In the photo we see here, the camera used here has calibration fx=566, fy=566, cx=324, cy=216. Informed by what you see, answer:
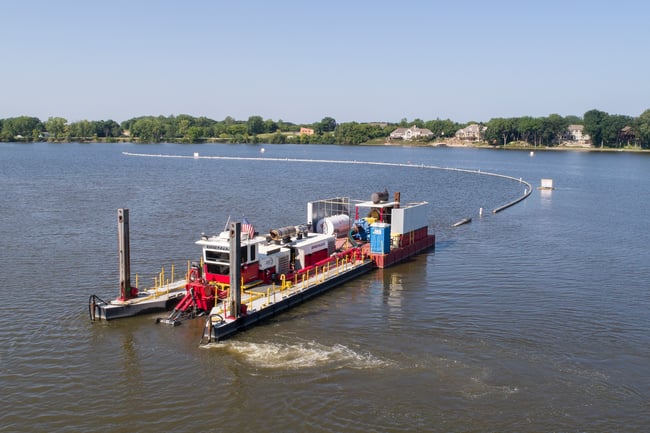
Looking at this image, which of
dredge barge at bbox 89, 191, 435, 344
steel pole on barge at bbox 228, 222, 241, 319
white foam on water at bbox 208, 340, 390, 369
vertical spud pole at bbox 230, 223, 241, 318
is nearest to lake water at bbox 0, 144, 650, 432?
white foam on water at bbox 208, 340, 390, 369

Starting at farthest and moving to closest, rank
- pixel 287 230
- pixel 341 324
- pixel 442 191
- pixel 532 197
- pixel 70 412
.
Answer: pixel 442 191 → pixel 532 197 → pixel 287 230 → pixel 341 324 → pixel 70 412

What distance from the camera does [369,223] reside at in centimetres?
4362

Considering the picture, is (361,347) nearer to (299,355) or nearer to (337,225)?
(299,355)

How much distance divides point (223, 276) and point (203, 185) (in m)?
66.3

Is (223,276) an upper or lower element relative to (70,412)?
upper

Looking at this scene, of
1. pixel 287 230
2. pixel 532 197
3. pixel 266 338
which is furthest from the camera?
pixel 532 197

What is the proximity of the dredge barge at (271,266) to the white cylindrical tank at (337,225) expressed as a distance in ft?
0.24

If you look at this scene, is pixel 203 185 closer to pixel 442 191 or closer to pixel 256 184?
pixel 256 184

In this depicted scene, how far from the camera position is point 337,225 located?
41875mm

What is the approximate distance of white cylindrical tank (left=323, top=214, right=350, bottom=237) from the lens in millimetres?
41156

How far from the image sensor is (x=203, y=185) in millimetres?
93375

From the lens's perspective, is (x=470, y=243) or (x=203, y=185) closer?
(x=470, y=243)

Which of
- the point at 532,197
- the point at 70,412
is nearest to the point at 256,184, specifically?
the point at 532,197

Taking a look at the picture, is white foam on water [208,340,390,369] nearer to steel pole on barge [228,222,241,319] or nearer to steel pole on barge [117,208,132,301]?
steel pole on barge [228,222,241,319]
